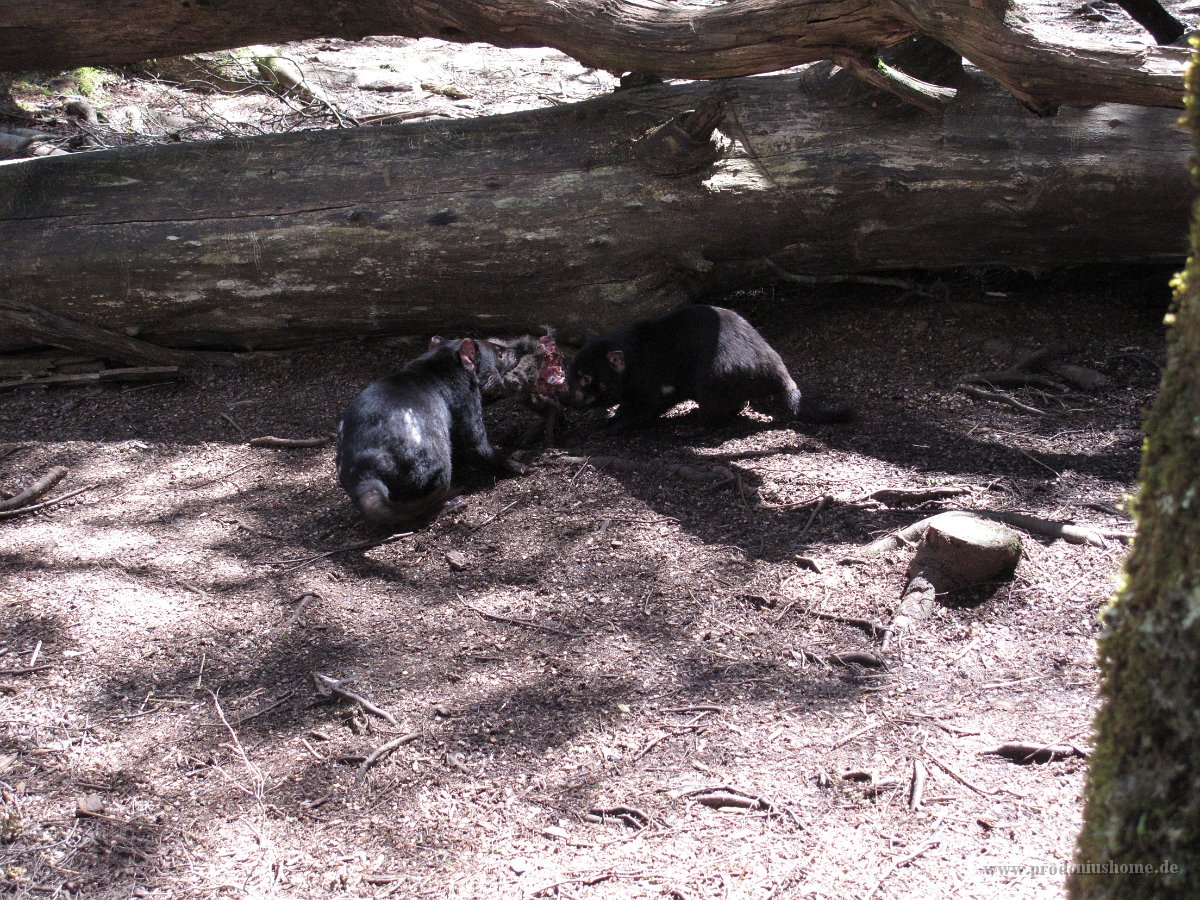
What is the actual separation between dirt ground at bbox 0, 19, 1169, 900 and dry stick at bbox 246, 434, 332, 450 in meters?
0.08

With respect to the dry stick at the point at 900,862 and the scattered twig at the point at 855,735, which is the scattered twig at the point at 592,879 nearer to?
the dry stick at the point at 900,862

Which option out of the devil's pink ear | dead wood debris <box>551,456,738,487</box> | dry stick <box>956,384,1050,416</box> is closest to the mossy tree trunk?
dead wood debris <box>551,456,738,487</box>

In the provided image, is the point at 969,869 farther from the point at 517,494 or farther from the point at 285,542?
the point at 285,542

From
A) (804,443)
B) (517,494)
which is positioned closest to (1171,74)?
(804,443)

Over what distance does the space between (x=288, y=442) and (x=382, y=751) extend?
2.88m

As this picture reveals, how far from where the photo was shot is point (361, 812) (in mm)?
3086

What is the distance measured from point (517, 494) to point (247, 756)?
7.38ft

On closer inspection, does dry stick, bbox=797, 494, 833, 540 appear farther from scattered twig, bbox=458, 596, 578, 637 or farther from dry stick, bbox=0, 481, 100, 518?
dry stick, bbox=0, 481, 100, 518

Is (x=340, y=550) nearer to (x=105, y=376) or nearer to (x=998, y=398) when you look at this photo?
(x=105, y=376)

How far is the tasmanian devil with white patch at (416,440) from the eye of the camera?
4805mm

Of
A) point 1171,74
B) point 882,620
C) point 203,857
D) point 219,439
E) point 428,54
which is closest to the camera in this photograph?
point 203,857

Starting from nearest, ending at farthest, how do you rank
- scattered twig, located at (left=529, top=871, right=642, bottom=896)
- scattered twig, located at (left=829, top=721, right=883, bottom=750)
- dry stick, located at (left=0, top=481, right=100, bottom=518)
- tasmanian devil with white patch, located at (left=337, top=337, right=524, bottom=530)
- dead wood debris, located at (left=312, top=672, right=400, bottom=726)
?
1. scattered twig, located at (left=529, top=871, right=642, bottom=896)
2. scattered twig, located at (left=829, top=721, right=883, bottom=750)
3. dead wood debris, located at (left=312, top=672, right=400, bottom=726)
4. tasmanian devil with white patch, located at (left=337, top=337, right=524, bottom=530)
5. dry stick, located at (left=0, top=481, right=100, bottom=518)

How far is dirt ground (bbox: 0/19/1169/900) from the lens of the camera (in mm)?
2857

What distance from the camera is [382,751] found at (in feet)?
10.9
